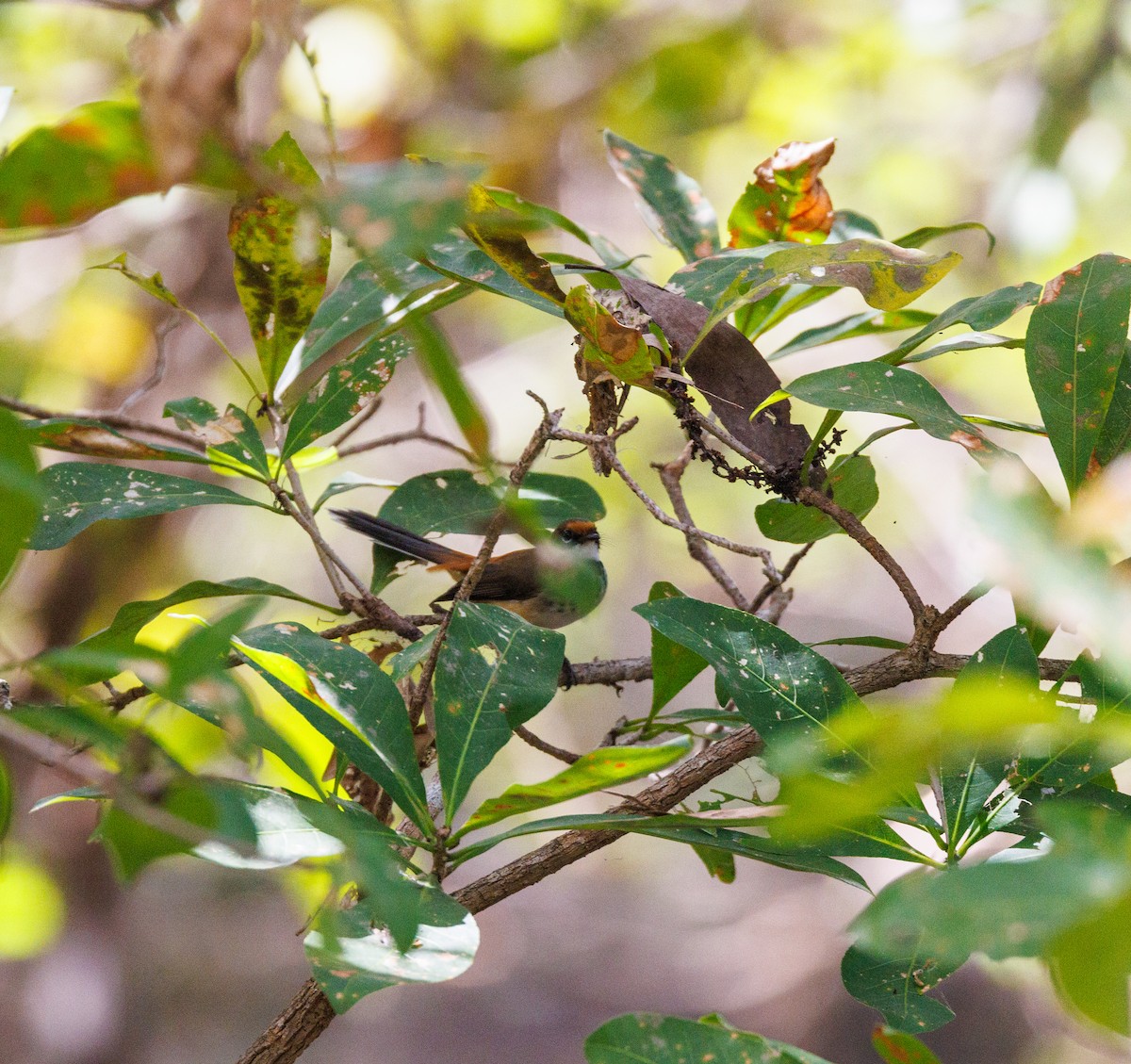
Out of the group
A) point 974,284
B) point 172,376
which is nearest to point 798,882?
point 974,284

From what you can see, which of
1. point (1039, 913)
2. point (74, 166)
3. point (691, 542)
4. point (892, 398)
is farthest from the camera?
point (691, 542)

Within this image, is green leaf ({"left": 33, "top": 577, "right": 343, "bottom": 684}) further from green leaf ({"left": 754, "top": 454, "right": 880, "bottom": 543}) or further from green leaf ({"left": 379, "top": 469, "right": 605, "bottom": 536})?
green leaf ({"left": 754, "top": 454, "right": 880, "bottom": 543})

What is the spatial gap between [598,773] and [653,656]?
42 cm

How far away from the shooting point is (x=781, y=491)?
129 cm

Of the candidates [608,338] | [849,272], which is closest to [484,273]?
[608,338]

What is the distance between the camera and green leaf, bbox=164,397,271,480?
155cm

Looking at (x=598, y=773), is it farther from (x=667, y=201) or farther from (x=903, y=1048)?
(x=667, y=201)

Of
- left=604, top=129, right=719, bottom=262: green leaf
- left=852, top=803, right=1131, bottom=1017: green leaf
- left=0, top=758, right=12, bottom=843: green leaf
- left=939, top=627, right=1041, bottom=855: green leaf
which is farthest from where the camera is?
left=604, top=129, right=719, bottom=262: green leaf

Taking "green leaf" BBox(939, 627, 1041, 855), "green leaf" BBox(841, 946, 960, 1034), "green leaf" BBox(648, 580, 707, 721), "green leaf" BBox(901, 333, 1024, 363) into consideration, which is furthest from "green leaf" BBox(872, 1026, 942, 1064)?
"green leaf" BBox(901, 333, 1024, 363)

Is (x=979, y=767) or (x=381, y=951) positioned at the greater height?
(x=979, y=767)

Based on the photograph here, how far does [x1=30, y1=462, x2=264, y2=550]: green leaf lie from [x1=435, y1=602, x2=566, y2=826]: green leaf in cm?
48

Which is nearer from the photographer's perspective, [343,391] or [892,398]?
[892,398]

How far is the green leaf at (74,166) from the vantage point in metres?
1.03

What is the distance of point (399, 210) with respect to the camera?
58cm
